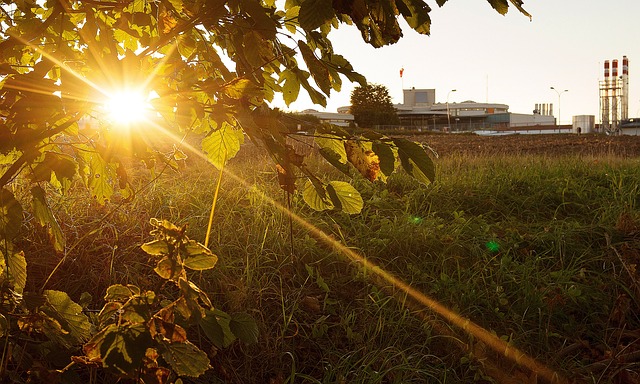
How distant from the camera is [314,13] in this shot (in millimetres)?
1004

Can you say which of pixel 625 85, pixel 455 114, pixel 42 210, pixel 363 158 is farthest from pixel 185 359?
pixel 455 114

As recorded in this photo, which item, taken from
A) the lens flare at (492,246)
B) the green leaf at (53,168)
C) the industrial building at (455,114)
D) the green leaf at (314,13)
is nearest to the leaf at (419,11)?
the green leaf at (314,13)

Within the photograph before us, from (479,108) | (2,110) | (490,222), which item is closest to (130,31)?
(2,110)

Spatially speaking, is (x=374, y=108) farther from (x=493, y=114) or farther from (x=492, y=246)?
(x=492, y=246)

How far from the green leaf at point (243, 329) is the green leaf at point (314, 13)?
791 mm

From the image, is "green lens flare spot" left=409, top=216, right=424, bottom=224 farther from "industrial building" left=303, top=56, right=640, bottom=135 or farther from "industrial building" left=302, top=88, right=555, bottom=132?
"industrial building" left=302, top=88, right=555, bottom=132

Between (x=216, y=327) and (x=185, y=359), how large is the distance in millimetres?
123

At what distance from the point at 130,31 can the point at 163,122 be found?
15.8 inches

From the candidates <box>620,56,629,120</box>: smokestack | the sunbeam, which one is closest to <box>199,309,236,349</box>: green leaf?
the sunbeam

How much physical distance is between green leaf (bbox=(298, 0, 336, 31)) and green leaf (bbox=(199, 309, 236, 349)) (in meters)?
0.65

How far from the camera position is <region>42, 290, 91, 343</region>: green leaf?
59.2 inches

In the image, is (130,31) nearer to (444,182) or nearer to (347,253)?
(347,253)

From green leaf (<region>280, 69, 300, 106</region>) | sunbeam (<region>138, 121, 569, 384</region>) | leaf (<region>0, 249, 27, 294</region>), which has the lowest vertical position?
sunbeam (<region>138, 121, 569, 384</region>)

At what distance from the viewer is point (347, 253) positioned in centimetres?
347
